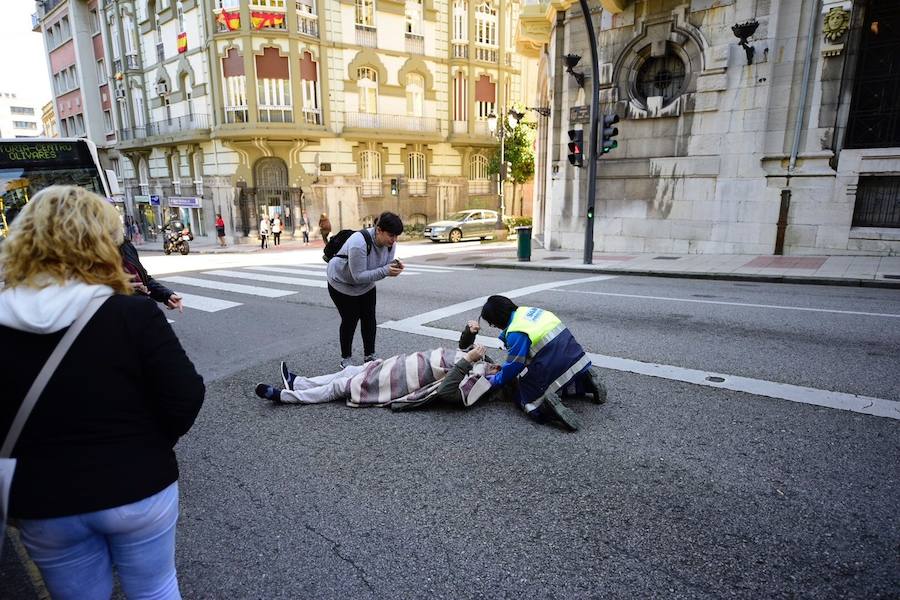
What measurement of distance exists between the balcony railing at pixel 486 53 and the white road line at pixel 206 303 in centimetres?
2775

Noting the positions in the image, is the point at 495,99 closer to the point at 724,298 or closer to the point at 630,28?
the point at 630,28

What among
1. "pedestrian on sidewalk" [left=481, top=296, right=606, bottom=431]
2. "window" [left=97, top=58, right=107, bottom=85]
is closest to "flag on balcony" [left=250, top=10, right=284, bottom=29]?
"window" [left=97, top=58, right=107, bottom=85]

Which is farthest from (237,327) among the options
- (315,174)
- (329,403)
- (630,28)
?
(315,174)

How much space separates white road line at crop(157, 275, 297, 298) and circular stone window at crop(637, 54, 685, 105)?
39.7ft

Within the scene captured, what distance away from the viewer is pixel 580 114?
16.4 meters

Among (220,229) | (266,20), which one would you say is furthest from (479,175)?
(220,229)

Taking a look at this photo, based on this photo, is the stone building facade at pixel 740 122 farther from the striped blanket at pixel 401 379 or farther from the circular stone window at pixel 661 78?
the striped blanket at pixel 401 379

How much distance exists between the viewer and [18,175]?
8008 mm

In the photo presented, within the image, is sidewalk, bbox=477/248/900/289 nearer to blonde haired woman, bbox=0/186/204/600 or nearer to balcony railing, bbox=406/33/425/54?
blonde haired woman, bbox=0/186/204/600

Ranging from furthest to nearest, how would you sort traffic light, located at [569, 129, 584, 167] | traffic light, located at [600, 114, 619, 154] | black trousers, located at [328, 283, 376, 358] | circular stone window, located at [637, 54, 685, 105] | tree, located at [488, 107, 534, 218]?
tree, located at [488, 107, 534, 218], circular stone window, located at [637, 54, 685, 105], traffic light, located at [569, 129, 584, 167], traffic light, located at [600, 114, 619, 154], black trousers, located at [328, 283, 376, 358]

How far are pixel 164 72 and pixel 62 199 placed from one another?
34.3m

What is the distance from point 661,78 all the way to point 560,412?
14689mm

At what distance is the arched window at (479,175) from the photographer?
113 ft

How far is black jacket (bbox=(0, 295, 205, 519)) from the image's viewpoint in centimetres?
150
